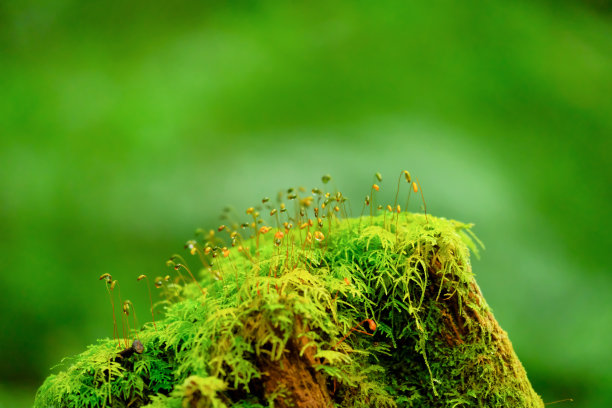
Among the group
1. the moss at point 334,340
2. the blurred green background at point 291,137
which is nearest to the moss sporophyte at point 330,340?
the moss at point 334,340

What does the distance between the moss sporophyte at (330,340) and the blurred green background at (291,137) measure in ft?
8.60

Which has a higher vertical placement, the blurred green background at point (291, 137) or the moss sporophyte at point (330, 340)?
the blurred green background at point (291, 137)

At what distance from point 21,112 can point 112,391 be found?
421cm

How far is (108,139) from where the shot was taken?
14.3 feet

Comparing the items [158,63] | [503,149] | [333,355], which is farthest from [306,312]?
[158,63]

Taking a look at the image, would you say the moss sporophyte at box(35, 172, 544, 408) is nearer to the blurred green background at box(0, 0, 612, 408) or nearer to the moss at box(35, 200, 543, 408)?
the moss at box(35, 200, 543, 408)

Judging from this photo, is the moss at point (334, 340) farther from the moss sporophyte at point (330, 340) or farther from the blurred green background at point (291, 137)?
the blurred green background at point (291, 137)

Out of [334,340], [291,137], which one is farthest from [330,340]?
[291,137]

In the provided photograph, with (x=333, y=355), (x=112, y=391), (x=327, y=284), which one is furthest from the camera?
(x=327, y=284)

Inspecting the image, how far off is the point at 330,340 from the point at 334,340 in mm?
29

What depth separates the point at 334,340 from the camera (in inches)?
47.2

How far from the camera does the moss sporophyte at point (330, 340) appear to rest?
1.09 m

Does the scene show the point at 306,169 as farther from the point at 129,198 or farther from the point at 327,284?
the point at 327,284

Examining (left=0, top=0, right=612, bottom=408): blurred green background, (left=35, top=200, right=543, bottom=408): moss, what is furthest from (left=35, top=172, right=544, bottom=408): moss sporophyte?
(left=0, top=0, right=612, bottom=408): blurred green background
